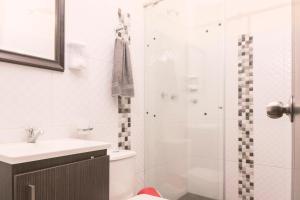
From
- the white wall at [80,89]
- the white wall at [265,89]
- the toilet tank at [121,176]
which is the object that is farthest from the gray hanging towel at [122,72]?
the white wall at [265,89]

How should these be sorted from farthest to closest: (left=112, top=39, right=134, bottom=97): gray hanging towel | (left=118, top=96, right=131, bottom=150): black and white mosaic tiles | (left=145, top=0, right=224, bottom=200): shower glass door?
(left=145, top=0, right=224, bottom=200): shower glass door
(left=118, top=96, right=131, bottom=150): black and white mosaic tiles
(left=112, top=39, right=134, bottom=97): gray hanging towel

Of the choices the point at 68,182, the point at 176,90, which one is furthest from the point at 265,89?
the point at 68,182

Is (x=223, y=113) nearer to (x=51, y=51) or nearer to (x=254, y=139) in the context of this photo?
(x=254, y=139)

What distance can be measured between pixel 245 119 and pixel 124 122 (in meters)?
0.98

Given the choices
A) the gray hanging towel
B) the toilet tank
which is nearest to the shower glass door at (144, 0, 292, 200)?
the gray hanging towel

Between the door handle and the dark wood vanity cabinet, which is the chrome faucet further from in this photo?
the door handle

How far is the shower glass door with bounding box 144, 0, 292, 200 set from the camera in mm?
1792

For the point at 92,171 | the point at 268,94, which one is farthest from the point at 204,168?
the point at 92,171

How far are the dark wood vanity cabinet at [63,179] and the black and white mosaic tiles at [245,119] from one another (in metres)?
1.23

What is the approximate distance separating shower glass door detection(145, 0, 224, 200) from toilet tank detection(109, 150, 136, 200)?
2.04 ft

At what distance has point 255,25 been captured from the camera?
6.23 feet

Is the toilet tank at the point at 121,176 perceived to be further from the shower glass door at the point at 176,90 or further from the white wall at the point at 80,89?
the shower glass door at the point at 176,90

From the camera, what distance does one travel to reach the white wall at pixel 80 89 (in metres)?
1.19

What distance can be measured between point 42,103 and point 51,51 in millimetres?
304
